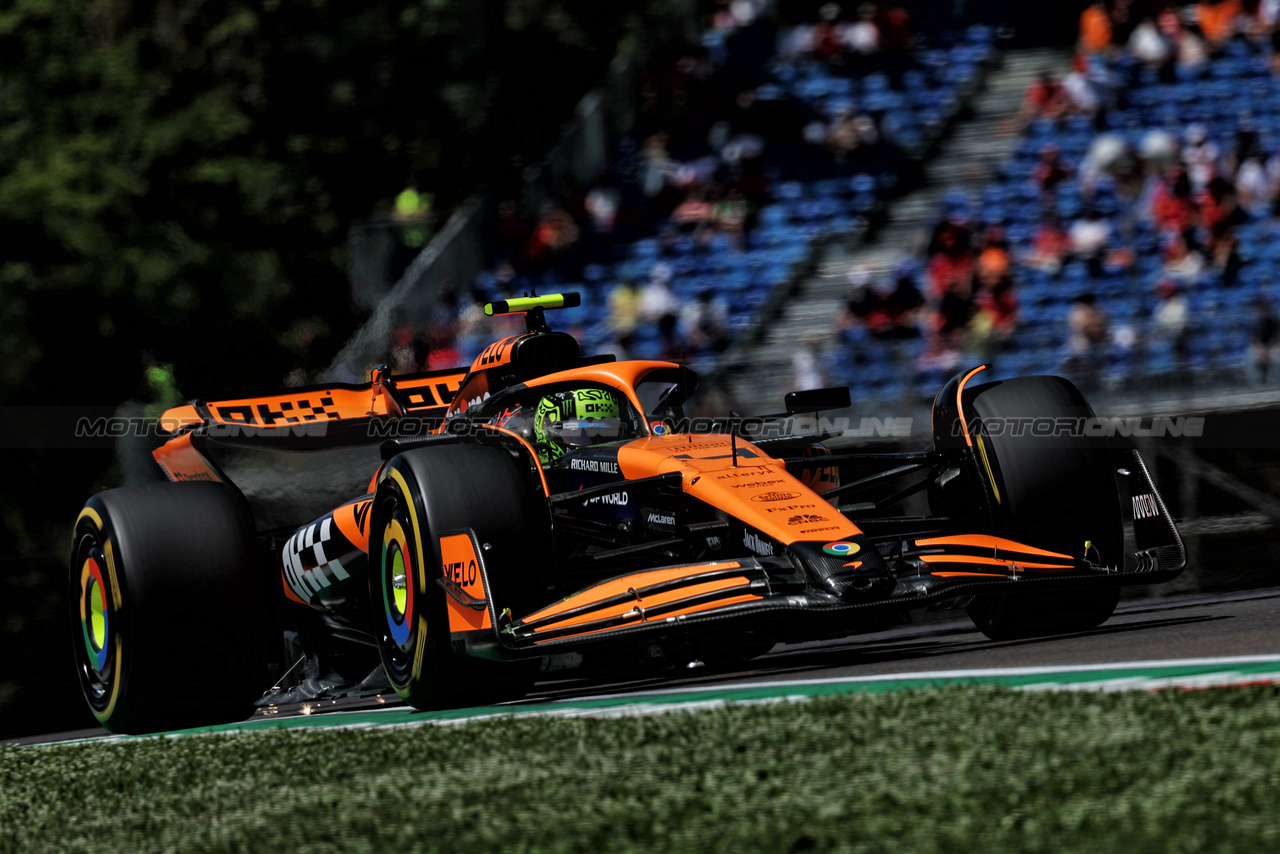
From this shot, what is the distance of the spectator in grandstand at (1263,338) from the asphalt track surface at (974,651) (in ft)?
7.82

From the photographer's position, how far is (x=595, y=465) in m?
6.04

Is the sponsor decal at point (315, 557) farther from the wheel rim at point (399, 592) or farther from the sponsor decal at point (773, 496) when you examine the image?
the sponsor decal at point (773, 496)

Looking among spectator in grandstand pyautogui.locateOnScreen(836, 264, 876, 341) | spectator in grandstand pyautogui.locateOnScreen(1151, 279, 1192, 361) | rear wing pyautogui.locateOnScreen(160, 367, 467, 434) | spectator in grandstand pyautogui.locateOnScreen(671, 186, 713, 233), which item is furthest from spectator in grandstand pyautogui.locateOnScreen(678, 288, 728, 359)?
rear wing pyautogui.locateOnScreen(160, 367, 467, 434)

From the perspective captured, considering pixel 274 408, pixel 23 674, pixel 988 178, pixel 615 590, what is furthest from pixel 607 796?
pixel 988 178

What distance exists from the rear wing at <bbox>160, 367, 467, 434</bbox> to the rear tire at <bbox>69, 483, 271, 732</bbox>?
110 centimetres

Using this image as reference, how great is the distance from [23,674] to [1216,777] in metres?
6.16

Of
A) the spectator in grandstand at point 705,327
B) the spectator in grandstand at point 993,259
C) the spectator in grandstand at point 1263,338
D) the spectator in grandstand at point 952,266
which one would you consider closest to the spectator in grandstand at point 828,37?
the spectator in grandstand at point 952,266

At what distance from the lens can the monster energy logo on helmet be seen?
6.39 meters

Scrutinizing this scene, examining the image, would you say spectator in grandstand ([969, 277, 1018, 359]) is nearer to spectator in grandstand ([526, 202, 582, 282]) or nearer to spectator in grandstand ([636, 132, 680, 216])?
spectator in grandstand ([636, 132, 680, 216])

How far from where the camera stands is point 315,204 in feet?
51.5

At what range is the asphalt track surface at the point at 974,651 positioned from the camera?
186 inches

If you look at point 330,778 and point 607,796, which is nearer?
point 607,796

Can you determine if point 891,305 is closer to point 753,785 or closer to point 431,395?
point 431,395

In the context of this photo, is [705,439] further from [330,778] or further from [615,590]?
[330,778]
